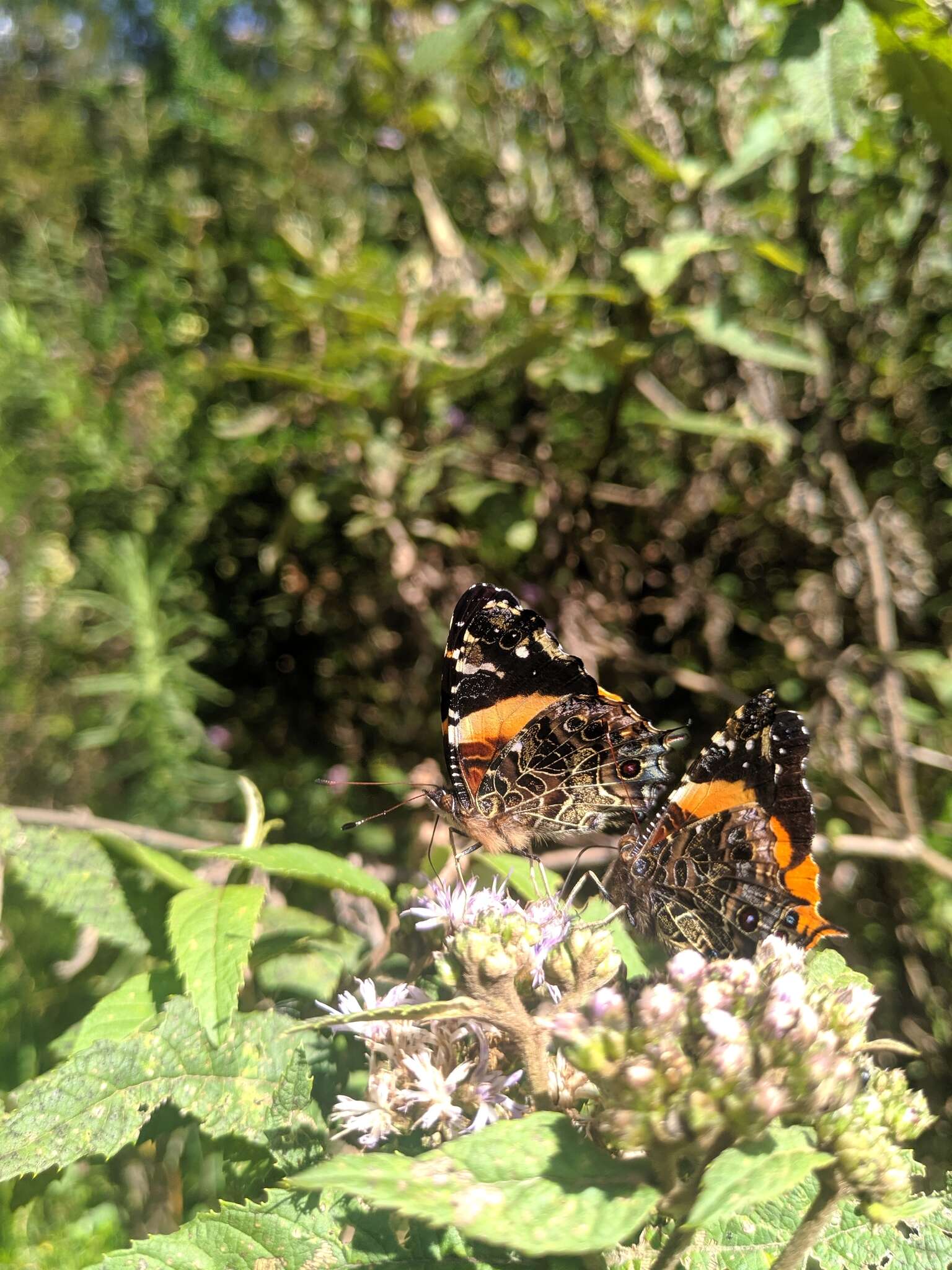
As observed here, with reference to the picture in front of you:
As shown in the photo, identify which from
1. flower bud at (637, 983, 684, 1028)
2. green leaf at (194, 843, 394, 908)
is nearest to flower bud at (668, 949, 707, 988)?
flower bud at (637, 983, 684, 1028)

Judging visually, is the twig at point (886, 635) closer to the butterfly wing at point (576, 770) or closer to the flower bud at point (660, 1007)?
the butterfly wing at point (576, 770)

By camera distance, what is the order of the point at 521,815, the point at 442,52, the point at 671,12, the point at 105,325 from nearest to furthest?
the point at 521,815
the point at 442,52
the point at 671,12
the point at 105,325

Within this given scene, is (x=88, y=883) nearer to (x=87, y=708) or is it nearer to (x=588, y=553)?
(x=588, y=553)

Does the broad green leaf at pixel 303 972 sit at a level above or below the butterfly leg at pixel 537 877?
below

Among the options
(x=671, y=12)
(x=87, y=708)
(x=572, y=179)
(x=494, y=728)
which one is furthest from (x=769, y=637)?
(x=87, y=708)

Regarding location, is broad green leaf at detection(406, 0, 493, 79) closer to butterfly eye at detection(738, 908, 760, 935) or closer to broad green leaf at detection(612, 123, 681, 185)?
broad green leaf at detection(612, 123, 681, 185)

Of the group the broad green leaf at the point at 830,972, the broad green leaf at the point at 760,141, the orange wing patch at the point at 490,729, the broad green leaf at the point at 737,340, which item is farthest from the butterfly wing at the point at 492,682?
the broad green leaf at the point at 760,141
